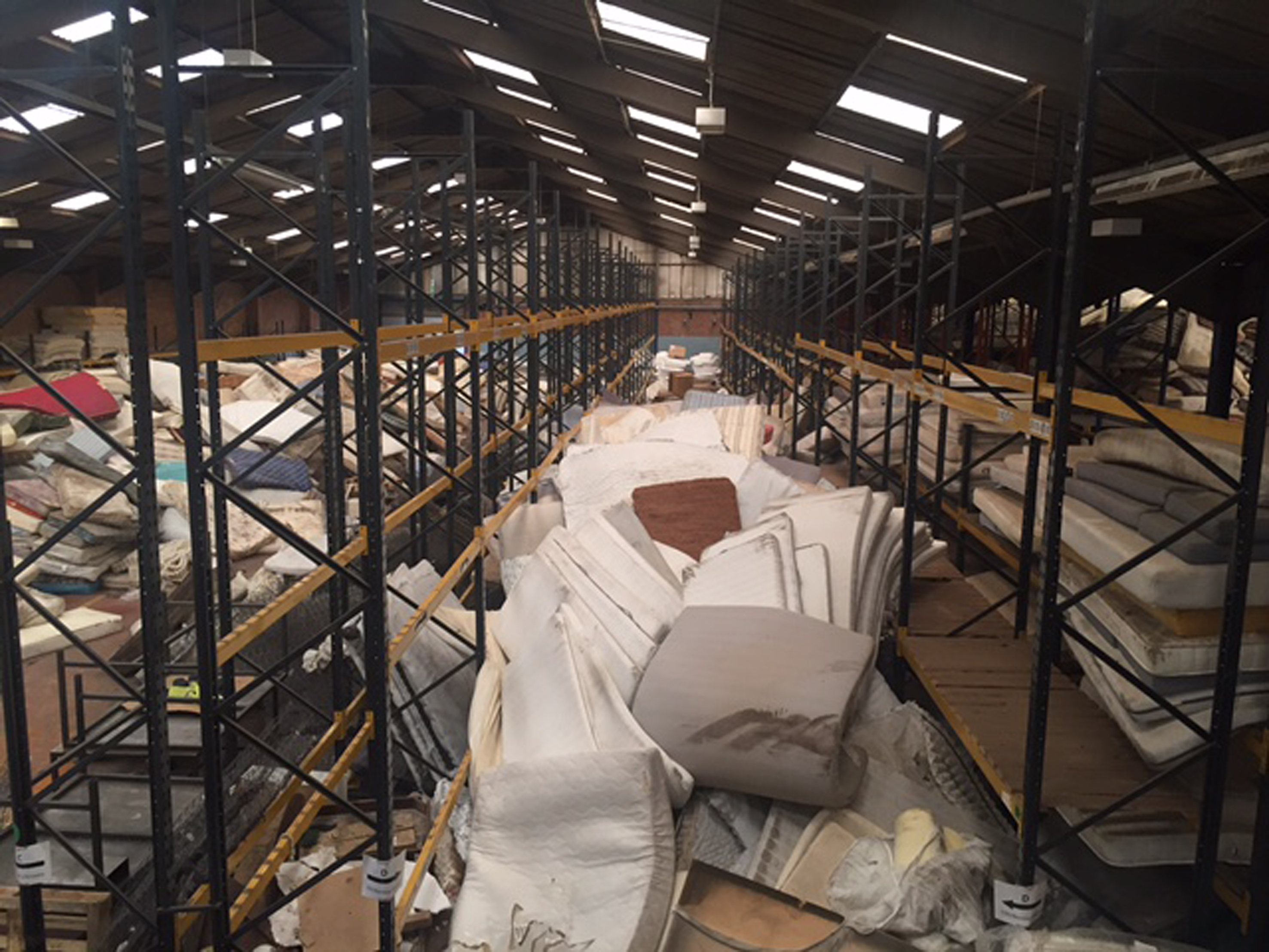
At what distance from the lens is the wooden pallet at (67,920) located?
201 inches

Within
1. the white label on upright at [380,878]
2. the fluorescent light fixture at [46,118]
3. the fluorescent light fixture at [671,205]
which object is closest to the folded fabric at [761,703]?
the white label on upright at [380,878]

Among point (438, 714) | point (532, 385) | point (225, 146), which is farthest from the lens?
point (225, 146)

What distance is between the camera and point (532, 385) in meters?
12.4

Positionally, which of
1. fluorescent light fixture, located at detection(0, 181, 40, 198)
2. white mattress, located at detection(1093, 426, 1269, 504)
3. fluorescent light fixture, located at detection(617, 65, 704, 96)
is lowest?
white mattress, located at detection(1093, 426, 1269, 504)

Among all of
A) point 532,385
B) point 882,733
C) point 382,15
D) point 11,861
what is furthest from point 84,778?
point 382,15

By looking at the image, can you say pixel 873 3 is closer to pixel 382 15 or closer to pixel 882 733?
pixel 882 733

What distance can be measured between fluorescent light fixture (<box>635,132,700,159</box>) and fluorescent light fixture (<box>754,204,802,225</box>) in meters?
3.43

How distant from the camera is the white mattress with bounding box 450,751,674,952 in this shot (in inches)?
217

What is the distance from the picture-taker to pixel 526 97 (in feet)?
54.2

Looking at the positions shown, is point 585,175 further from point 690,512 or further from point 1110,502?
point 1110,502

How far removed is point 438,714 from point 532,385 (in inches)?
198

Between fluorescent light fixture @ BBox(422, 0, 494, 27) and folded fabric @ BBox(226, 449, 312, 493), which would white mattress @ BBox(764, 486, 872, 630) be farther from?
folded fabric @ BBox(226, 449, 312, 493)

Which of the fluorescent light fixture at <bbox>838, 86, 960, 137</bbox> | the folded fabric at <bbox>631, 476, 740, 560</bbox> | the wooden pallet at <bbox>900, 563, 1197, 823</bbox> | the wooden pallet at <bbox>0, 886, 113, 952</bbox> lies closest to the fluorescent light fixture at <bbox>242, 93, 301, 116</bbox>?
the fluorescent light fixture at <bbox>838, 86, 960, 137</bbox>

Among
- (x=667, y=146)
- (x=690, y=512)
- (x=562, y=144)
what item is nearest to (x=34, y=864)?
(x=690, y=512)
